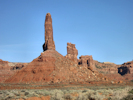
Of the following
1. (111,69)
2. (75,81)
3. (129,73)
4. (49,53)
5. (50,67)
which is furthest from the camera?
(111,69)

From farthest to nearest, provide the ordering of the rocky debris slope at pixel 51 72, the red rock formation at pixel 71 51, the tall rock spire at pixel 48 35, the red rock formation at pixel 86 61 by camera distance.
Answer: the red rock formation at pixel 86 61
the red rock formation at pixel 71 51
the tall rock spire at pixel 48 35
the rocky debris slope at pixel 51 72

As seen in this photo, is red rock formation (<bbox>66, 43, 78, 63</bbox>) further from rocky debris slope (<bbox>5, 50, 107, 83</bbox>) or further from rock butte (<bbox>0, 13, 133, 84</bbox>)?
rocky debris slope (<bbox>5, 50, 107, 83</bbox>)

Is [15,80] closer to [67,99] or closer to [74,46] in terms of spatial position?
[67,99]

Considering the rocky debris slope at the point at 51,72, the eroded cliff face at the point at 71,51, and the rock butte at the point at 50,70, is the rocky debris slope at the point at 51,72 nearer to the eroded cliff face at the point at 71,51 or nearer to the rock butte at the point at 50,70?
the rock butte at the point at 50,70

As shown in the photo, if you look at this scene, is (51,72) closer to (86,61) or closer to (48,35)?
(48,35)

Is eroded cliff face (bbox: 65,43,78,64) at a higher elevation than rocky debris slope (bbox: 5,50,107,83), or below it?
higher

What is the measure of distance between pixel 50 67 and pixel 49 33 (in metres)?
12.7

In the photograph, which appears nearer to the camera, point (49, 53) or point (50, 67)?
point (50, 67)

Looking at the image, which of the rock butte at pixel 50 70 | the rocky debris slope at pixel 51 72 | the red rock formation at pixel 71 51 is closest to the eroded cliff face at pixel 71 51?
the red rock formation at pixel 71 51

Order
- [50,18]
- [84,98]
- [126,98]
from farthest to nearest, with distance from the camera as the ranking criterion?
[50,18] → [84,98] → [126,98]

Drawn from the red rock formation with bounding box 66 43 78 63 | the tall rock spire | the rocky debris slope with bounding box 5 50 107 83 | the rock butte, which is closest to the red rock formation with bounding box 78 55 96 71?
the red rock formation with bounding box 66 43 78 63

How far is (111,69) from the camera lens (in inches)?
5143

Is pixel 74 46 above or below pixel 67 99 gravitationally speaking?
above

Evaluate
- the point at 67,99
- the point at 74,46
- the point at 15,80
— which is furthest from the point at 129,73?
the point at 67,99
